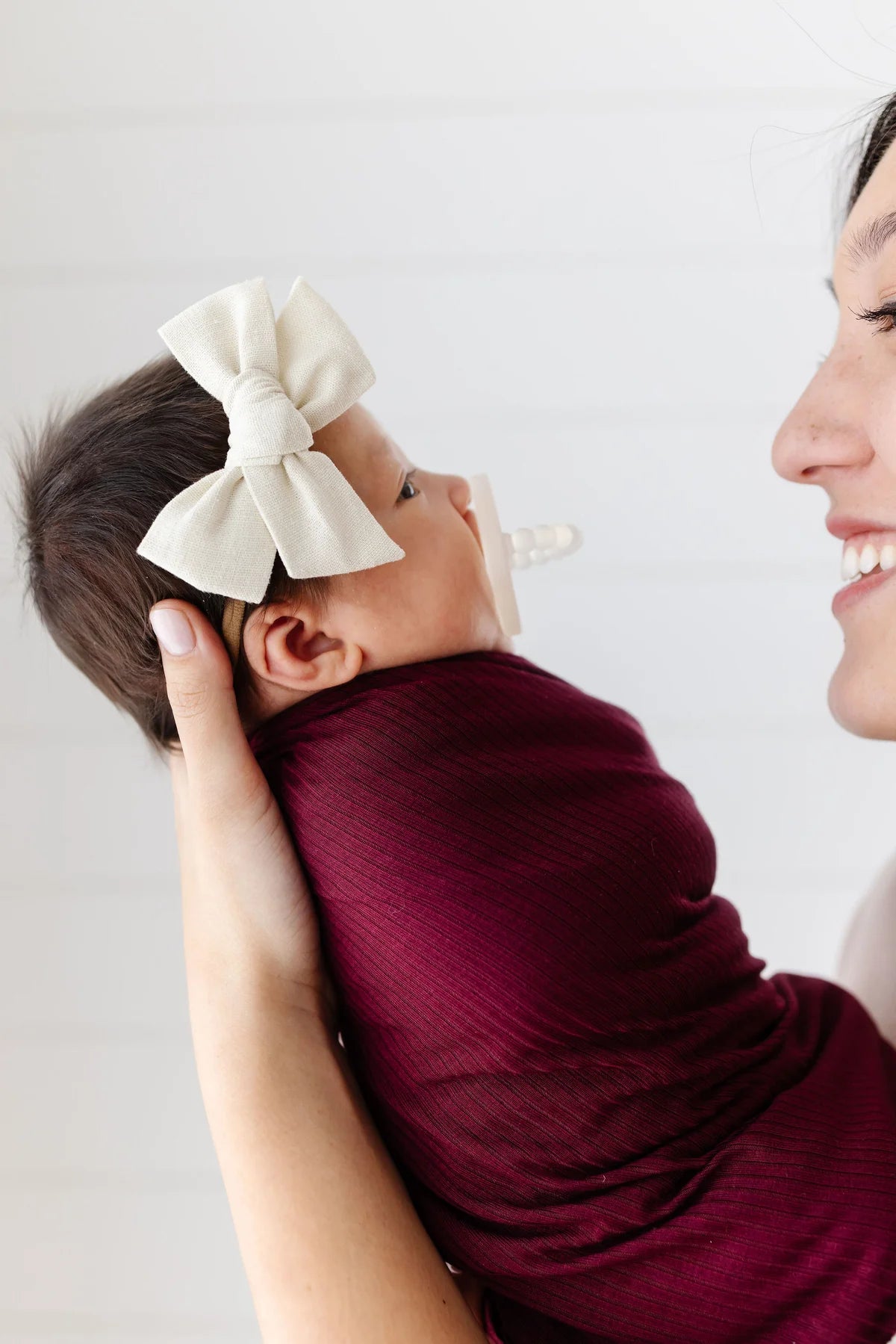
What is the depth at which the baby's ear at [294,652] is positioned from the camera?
3.92 ft

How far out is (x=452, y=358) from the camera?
1939 mm

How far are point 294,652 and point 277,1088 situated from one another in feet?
1.49

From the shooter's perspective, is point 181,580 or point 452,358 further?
point 452,358

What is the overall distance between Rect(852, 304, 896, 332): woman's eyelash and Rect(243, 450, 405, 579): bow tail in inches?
21.3

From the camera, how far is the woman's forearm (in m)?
1.04

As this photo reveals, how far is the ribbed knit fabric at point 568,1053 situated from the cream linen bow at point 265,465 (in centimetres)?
18

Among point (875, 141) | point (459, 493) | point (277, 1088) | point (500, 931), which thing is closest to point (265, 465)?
point (459, 493)

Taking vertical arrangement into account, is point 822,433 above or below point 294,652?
above

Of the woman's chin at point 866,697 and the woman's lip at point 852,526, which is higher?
the woman's lip at point 852,526

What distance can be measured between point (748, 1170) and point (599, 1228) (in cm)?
15

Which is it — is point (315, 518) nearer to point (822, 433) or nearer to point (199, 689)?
point (199, 689)

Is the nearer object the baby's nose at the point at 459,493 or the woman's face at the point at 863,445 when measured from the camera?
the woman's face at the point at 863,445

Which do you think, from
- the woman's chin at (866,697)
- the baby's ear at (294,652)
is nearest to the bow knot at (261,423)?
the baby's ear at (294,652)

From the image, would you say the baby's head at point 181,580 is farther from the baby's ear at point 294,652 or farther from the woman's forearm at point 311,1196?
the woman's forearm at point 311,1196
